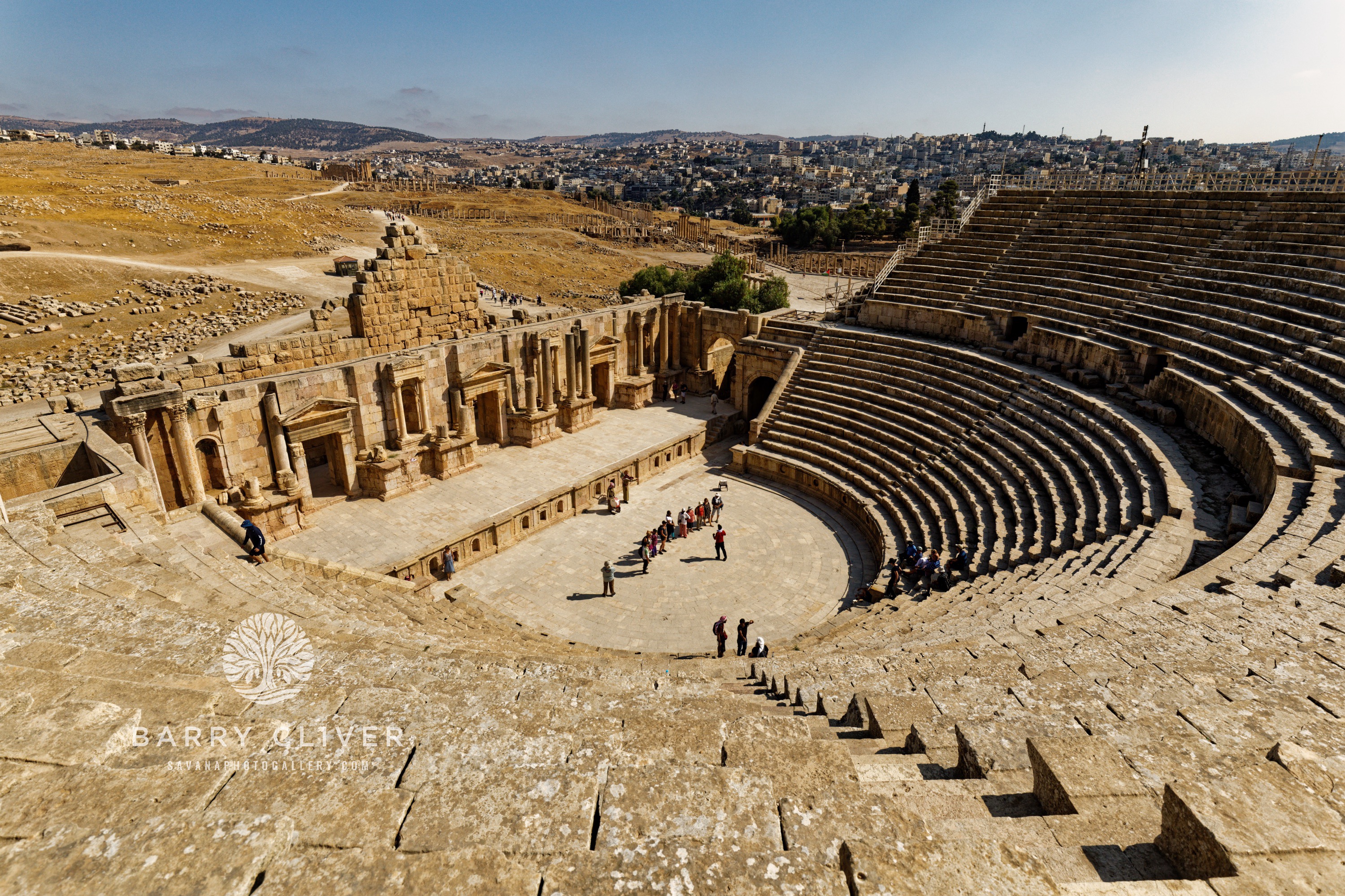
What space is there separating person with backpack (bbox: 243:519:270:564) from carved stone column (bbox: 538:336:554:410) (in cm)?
1101

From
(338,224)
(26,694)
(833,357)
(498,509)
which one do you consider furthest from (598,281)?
(26,694)

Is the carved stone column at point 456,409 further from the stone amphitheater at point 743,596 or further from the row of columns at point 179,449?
the row of columns at point 179,449

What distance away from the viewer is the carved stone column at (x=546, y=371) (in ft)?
72.9

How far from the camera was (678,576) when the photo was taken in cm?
1636

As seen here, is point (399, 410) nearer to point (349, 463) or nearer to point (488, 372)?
point (349, 463)

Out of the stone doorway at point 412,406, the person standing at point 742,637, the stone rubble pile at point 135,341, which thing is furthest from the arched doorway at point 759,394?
the stone rubble pile at point 135,341

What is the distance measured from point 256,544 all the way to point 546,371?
37.9 ft

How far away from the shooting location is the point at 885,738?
615 cm

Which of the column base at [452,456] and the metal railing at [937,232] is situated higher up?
the metal railing at [937,232]

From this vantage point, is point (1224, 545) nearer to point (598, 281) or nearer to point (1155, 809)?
point (1155, 809)

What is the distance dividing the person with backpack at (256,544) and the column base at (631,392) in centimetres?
1518

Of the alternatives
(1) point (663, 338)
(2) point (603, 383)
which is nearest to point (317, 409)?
(2) point (603, 383)

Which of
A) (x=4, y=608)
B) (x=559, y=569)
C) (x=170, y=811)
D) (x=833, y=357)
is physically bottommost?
(x=559, y=569)

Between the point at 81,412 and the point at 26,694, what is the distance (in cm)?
1406
